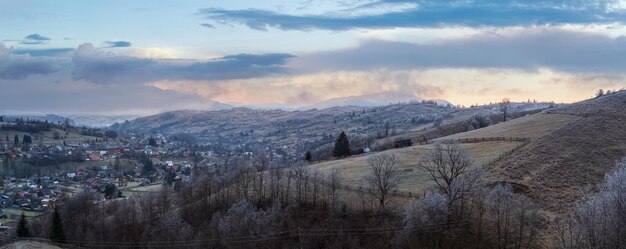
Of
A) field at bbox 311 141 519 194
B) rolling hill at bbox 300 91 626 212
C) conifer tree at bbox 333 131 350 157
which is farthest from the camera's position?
conifer tree at bbox 333 131 350 157

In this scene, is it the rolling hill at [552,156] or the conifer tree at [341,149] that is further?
the conifer tree at [341,149]

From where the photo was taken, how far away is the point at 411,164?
4382 inches

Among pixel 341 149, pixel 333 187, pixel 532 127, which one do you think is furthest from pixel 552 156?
pixel 341 149

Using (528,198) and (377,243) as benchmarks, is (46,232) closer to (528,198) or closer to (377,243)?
(377,243)

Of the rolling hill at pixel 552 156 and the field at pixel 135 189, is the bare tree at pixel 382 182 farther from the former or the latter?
the field at pixel 135 189

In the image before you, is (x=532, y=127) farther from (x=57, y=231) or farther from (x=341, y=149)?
(x=57, y=231)

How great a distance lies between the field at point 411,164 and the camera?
9675cm

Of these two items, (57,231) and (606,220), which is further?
(57,231)

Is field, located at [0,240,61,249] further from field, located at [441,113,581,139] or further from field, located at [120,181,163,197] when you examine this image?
field, located at [441,113,581,139]

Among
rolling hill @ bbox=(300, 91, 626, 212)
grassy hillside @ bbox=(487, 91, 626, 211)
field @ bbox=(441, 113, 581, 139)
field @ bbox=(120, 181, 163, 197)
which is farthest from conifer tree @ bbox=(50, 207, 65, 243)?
field @ bbox=(441, 113, 581, 139)

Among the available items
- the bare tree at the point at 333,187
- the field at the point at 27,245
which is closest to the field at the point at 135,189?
the bare tree at the point at 333,187

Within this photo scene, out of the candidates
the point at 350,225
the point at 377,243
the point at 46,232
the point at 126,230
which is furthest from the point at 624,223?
the point at 46,232

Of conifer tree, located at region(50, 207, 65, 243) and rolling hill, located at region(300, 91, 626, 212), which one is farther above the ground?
rolling hill, located at region(300, 91, 626, 212)

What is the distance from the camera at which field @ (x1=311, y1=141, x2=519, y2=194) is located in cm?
9675
